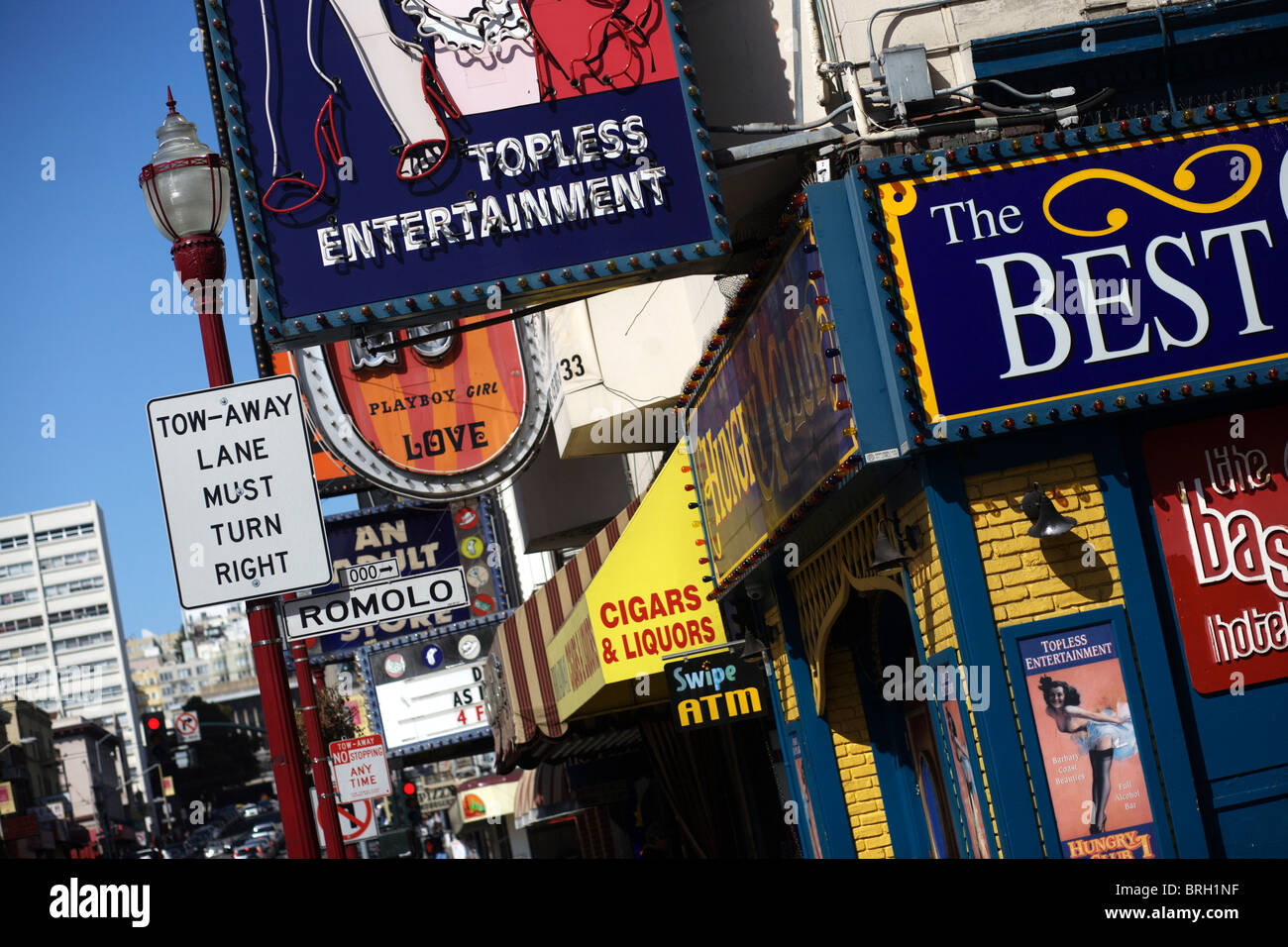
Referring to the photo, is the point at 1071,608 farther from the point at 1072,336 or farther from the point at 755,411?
the point at 755,411

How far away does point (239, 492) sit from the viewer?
717 centimetres

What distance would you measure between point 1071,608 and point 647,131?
12.6 ft

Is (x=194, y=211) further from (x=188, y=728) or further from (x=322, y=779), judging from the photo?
(x=188, y=728)

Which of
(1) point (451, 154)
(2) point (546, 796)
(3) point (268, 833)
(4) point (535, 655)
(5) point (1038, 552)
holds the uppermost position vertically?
(1) point (451, 154)

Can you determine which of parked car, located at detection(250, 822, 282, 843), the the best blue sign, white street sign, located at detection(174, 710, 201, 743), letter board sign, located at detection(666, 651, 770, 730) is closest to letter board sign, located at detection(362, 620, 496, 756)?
white street sign, located at detection(174, 710, 201, 743)

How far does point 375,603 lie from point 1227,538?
7.19 meters

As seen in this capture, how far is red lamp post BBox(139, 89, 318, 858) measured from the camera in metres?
7.54

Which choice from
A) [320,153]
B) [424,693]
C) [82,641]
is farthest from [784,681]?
[82,641]

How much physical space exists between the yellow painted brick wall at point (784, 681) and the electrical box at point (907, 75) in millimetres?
5033

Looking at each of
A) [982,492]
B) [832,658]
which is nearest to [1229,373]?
[982,492]

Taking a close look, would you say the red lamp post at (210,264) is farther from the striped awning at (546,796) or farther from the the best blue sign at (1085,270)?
the striped awning at (546,796)

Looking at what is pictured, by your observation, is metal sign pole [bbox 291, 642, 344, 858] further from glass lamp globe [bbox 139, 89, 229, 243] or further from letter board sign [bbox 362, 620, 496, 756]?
letter board sign [bbox 362, 620, 496, 756]

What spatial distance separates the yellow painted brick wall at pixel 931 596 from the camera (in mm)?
8180

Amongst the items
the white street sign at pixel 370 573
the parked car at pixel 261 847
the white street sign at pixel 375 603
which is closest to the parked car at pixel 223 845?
the parked car at pixel 261 847
